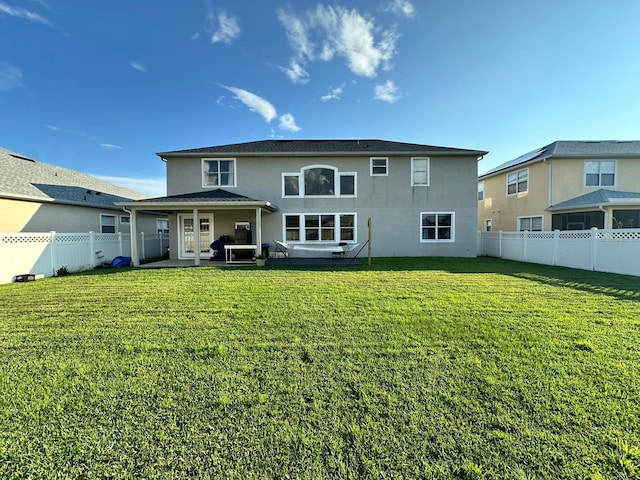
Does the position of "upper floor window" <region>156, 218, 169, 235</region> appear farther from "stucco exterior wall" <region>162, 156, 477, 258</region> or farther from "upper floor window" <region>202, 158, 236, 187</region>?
"upper floor window" <region>202, 158, 236, 187</region>

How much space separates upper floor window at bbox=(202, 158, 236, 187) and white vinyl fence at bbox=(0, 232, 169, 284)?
4.69 m

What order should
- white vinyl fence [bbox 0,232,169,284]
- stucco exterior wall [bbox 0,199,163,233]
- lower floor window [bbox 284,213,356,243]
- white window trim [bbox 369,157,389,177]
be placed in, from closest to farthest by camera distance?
white vinyl fence [bbox 0,232,169,284] → stucco exterior wall [bbox 0,199,163,233] → lower floor window [bbox 284,213,356,243] → white window trim [bbox 369,157,389,177]

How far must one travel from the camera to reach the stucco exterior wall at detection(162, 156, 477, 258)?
1406 centimetres

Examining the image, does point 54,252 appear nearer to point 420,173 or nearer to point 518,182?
point 420,173

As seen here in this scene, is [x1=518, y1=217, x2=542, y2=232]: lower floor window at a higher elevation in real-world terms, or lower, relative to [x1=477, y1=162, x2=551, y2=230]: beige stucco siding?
lower

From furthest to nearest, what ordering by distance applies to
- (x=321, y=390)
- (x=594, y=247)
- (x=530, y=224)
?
(x=530, y=224) < (x=594, y=247) < (x=321, y=390)

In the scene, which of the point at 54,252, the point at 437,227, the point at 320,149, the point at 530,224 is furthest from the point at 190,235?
the point at 530,224

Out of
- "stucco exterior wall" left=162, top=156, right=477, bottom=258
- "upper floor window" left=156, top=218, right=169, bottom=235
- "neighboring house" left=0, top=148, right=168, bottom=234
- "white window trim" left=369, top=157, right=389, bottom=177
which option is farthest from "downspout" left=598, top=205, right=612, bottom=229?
"upper floor window" left=156, top=218, right=169, bottom=235

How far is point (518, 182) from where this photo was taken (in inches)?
691

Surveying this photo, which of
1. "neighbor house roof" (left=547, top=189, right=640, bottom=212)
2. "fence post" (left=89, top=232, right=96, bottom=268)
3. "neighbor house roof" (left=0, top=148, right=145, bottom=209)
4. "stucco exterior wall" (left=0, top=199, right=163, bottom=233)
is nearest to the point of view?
"stucco exterior wall" (left=0, top=199, right=163, bottom=233)

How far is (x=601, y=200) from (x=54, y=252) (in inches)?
915

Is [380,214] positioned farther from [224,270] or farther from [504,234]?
[224,270]

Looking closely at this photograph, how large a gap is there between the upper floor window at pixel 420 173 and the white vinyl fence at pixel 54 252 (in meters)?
14.5

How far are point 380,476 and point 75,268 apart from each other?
12731mm
